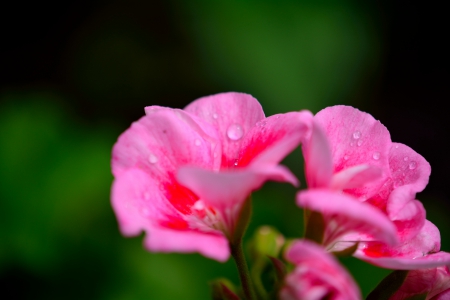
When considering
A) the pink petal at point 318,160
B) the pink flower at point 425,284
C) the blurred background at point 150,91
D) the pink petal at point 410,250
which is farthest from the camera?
the blurred background at point 150,91

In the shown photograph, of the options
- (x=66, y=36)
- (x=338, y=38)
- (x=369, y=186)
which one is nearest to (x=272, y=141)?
(x=369, y=186)

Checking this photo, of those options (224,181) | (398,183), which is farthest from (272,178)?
(398,183)

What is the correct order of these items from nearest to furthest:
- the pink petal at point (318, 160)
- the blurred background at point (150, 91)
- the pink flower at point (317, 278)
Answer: the pink flower at point (317, 278)
the pink petal at point (318, 160)
the blurred background at point (150, 91)

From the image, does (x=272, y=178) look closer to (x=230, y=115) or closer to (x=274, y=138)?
(x=274, y=138)

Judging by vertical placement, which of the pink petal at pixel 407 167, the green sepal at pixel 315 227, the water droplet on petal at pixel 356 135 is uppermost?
the water droplet on petal at pixel 356 135


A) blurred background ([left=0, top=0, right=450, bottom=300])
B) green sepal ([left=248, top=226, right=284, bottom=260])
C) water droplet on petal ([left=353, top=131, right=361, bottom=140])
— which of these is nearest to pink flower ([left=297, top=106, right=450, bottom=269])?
water droplet on petal ([left=353, top=131, right=361, bottom=140])

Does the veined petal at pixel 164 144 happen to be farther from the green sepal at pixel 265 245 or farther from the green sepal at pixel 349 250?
the green sepal at pixel 265 245

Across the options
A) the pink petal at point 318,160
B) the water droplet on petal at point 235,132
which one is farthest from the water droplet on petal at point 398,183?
the water droplet on petal at point 235,132

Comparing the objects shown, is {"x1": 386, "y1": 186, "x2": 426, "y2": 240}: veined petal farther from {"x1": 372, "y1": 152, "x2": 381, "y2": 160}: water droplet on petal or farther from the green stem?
the green stem
